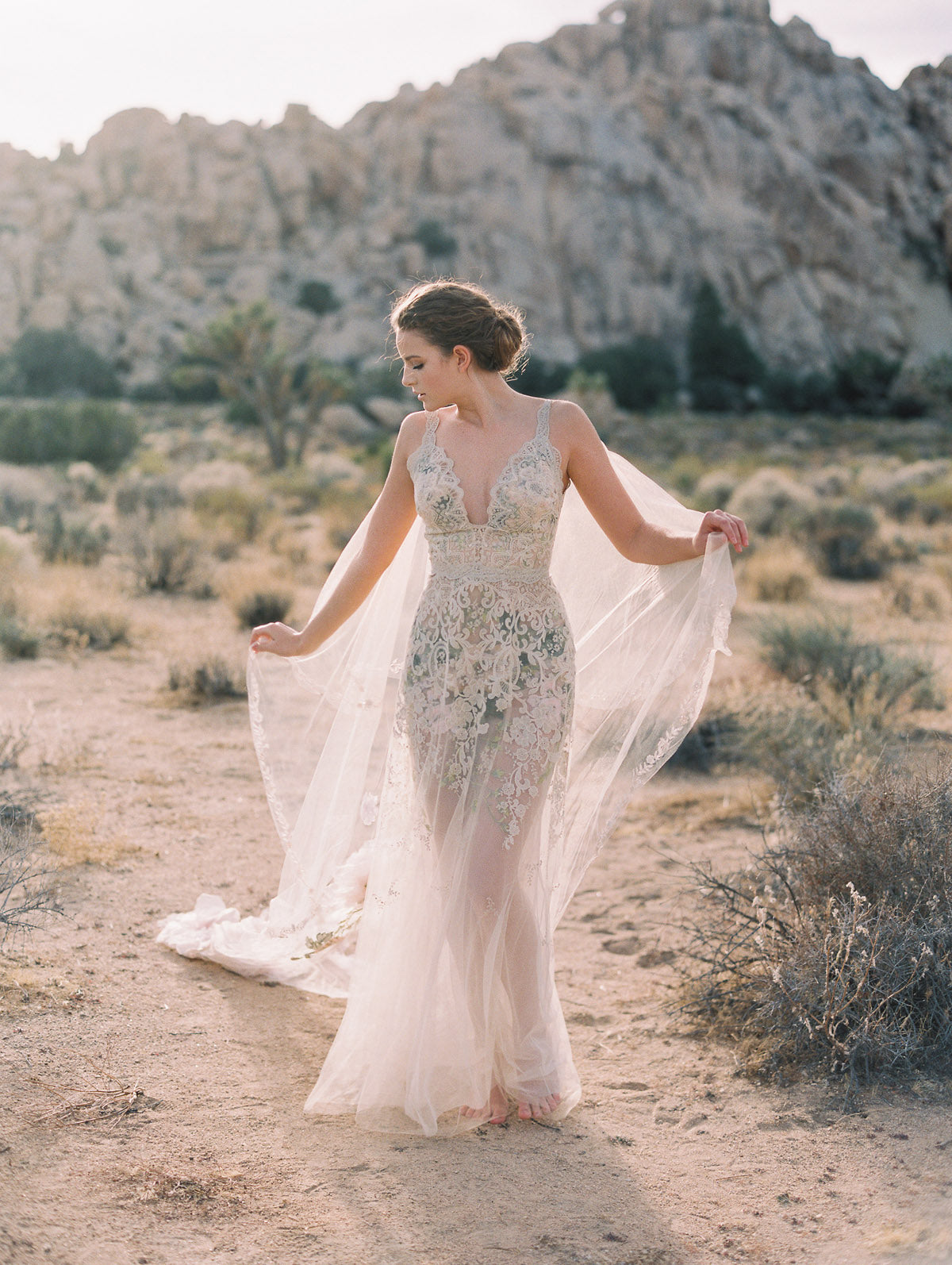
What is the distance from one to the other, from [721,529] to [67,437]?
2191 centimetres

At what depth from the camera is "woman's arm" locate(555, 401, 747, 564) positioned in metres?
3.11

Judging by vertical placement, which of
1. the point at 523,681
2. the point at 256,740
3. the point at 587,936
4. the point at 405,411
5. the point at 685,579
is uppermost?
the point at 405,411

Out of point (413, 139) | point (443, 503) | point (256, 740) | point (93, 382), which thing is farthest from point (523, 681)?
point (413, 139)

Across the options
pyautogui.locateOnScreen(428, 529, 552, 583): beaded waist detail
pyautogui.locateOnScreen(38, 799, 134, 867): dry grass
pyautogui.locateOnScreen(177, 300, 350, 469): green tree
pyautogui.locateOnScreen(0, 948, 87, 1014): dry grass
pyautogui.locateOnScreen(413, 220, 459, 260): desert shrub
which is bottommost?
pyautogui.locateOnScreen(0, 948, 87, 1014): dry grass

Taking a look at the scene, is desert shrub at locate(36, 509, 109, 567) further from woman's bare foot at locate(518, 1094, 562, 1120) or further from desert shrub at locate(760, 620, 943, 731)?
woman's bare foot at locate(518, 1094, 562, 1120)

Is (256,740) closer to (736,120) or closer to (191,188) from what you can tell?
(191,188)

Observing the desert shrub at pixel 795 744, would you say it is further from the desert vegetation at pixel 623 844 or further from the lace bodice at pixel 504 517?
the lace bodice at pixel 504 517

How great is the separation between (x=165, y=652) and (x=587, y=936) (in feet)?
17.3

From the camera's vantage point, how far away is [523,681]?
296 cm

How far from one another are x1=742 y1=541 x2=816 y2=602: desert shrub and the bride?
8.77 meters

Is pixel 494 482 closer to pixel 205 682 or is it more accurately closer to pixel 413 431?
pixel 413 431

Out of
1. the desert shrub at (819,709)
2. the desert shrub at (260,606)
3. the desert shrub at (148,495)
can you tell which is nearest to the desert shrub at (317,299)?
the desert shrub at (148,495)

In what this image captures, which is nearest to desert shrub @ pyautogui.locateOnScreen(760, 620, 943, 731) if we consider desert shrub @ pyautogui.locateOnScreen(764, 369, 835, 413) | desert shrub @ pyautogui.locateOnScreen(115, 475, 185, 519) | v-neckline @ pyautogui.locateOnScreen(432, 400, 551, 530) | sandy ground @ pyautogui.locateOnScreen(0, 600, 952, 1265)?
sandy ground @ pyautogui.locateOnScreen(0, 600, 952, 1265)

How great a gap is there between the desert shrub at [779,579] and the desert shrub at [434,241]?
50.1 m
